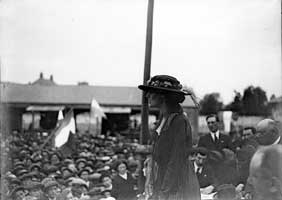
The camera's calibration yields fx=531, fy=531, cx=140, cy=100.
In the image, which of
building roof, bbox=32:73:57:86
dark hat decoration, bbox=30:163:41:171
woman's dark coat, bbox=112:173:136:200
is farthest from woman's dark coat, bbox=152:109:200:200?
dark hat decoration, bbox=30:163:41:171

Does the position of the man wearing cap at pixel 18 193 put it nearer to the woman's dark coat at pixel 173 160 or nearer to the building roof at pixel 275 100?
the woman's dark coat at pixel 173 160

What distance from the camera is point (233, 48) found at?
316 cm

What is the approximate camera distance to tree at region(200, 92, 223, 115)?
3.09 meters

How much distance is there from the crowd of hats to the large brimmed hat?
0.38 metres

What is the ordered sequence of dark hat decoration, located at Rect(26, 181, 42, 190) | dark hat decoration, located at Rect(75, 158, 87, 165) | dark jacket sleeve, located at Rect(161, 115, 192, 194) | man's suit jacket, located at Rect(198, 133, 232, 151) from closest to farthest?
dark jacket sleeve, located at Rect(161, 115, 192, 194) → man's suit jacket, located at Rect(198, 133, 232, 151) → dark hat decoration, located at Rect(26, 181, 42, 190) → dark hat decoration, located at Rect(75, 158, 87, 165)

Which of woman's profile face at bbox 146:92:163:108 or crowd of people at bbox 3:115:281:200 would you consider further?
crowd of people at bbox 3:115:281:200

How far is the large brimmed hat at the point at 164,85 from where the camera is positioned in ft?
9.41

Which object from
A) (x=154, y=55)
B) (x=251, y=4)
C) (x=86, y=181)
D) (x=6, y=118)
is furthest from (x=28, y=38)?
(x=251, y=4)

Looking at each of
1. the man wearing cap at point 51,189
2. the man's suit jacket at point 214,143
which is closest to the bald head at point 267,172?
the man's suit jacket at point 214,143

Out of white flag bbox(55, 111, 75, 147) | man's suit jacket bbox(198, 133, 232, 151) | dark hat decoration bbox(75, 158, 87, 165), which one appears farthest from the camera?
dark hat decoration bbox(75, 158, 87, 165)

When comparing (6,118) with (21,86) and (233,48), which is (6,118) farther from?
(233,48)

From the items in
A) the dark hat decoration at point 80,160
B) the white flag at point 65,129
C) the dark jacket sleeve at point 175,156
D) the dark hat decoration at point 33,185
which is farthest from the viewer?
the dark hat decoration at point 80,160

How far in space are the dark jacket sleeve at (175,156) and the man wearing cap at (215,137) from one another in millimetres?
278

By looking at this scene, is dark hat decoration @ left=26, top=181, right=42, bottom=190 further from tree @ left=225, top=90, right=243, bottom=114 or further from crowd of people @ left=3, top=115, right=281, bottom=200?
tree @ left=225, top=90, right=243, bottom=114
